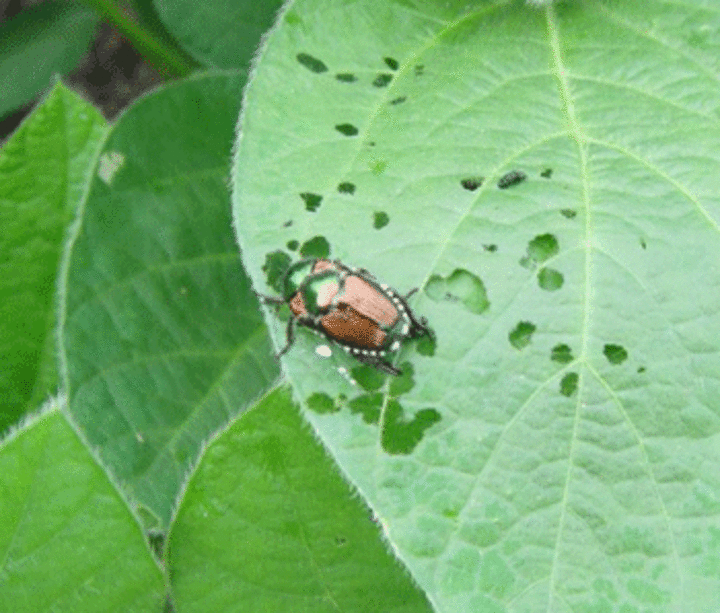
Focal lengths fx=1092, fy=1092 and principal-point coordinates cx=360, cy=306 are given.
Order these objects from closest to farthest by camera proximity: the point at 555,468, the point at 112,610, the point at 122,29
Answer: the point at 555,468, the point at 112,610, the point at 122,29

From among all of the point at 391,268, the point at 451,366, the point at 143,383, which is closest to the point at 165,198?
the point at 143,383

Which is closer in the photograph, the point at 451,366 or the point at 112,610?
the point at 451,366

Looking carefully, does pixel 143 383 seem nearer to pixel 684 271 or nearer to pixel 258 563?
pixel 258 563

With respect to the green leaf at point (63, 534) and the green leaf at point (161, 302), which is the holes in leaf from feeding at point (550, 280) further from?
the green leaf at point (161, 302)

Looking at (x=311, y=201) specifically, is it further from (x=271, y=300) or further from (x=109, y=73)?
(x=109, y=73)

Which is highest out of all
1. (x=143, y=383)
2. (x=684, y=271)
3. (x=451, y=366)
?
(x=684, y=271)

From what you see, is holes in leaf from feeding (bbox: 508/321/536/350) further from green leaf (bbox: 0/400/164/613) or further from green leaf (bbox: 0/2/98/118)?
green leaf (bbox: 0/2/98/118)

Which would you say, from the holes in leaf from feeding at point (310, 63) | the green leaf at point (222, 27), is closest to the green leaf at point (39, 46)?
the green leaf at point (222, 27)
